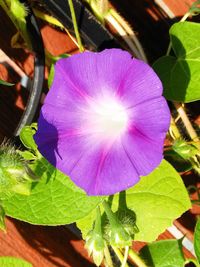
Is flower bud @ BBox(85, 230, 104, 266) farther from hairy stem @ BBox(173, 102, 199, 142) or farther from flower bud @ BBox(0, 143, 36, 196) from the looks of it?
hairy stem @ BBox(173, 102, 199, 142)

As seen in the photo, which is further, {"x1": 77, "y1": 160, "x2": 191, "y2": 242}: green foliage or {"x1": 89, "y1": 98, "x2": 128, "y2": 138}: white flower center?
{"x1": 77, "y1": 160, "x2": 191, "y2": 242}: green foliage

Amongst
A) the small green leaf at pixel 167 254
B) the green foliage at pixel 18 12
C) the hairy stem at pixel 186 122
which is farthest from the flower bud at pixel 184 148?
the green foliage at pixel 18 12

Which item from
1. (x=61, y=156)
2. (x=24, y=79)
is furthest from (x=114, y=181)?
(x=24, y=79)

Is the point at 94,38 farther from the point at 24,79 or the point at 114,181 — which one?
the point at 114,181

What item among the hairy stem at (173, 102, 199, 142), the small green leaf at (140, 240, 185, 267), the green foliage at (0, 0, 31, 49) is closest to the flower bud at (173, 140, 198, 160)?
the hairy stem at (173, 102, 199, 142)

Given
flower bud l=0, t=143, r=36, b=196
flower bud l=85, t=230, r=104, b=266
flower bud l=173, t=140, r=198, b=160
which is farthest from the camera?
flower bud l=173, t=140, r=198, b=160

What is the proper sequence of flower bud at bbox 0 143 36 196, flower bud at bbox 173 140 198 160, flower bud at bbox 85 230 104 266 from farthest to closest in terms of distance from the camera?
1. flower bud at bbox 173 140 198 160
2. flower bud at bbox 85 230 104 266
3. flower bud at bbox 0 143 36 196

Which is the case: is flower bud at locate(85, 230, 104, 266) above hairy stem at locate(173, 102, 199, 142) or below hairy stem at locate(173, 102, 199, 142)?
above
